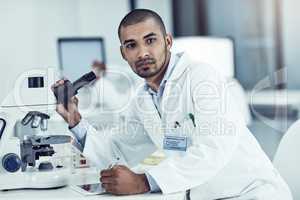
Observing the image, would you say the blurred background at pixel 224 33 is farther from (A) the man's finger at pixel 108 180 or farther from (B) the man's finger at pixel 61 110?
(A) the man's finger at pixel 108 180

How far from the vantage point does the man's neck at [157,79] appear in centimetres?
158

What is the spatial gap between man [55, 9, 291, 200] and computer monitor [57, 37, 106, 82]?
1711 millimetres

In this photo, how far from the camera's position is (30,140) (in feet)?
4.98

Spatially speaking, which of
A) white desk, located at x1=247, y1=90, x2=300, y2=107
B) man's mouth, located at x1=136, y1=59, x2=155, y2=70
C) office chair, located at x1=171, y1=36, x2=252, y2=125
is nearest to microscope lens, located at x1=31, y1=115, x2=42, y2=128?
man's mouth, located at x1=136, y1=59, x2=155, y2=70

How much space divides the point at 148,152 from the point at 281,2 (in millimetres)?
2685

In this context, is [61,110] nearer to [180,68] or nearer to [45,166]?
[45,166]

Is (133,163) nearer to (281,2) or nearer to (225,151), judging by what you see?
(225,151)

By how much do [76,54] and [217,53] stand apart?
0.97 m

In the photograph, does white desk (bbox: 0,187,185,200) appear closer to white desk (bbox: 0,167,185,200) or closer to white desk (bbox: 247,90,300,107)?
white desk (bbox: 0,167,185,200)

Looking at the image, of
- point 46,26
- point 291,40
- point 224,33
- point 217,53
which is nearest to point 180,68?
point 217,53

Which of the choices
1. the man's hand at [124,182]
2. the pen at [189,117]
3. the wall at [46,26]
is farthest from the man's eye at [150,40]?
the wall at [46,26]

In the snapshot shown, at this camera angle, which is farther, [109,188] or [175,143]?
[175,143]

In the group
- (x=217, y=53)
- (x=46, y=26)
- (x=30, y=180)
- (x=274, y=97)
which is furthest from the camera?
(x=274, y=97)

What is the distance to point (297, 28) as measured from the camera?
13.1 ft
